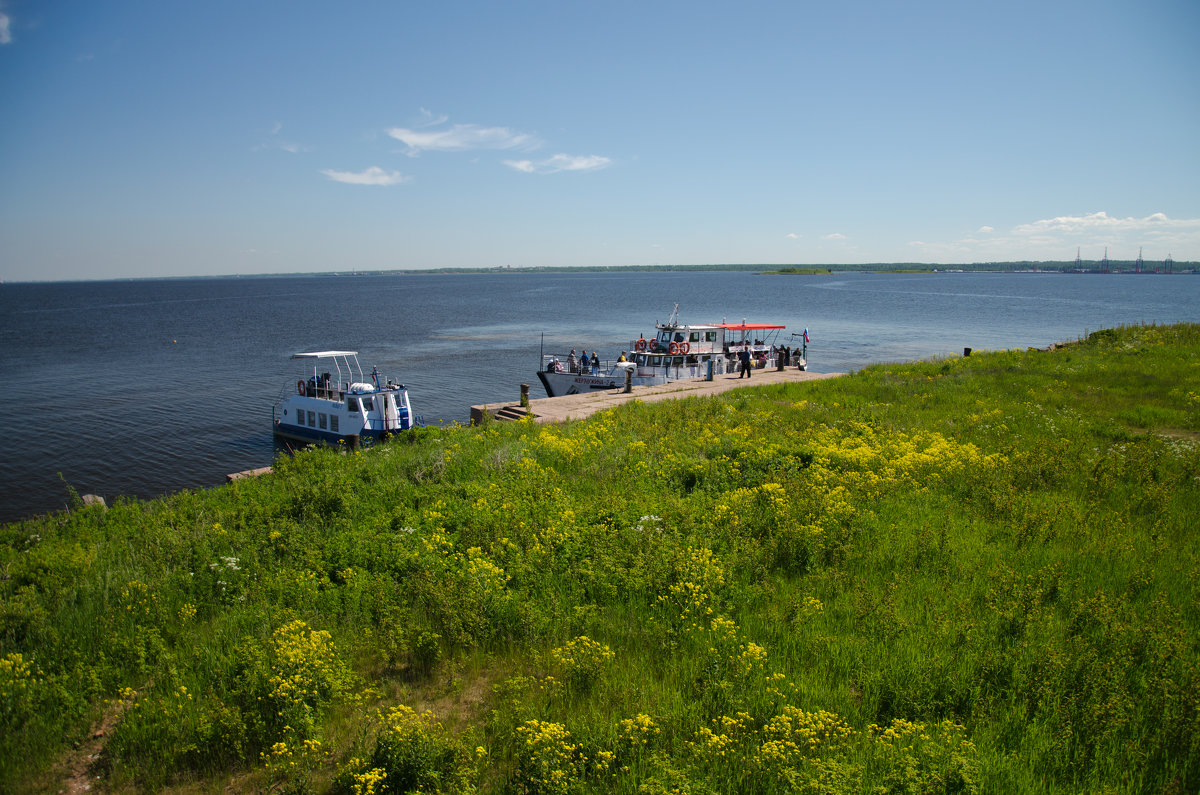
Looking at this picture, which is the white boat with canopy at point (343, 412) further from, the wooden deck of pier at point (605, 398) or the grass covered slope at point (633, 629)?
the grass covered slope at point (633, 629)

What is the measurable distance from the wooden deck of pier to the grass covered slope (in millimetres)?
9732

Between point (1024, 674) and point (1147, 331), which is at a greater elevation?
point (1147, 331)

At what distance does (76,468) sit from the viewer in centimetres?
2450

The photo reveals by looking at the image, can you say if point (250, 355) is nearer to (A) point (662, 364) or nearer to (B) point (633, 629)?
(A) point (662, 364)

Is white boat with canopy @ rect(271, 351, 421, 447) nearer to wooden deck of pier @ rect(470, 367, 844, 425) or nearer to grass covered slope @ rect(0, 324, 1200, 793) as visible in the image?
wooden deck of pier @ rect(470, 367, 844, 425)

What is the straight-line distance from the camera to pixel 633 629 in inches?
291

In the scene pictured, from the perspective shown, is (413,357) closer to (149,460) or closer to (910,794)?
(149,460)

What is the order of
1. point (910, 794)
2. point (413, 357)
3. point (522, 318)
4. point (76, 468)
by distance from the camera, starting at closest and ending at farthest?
point (910, 794)
point (76, 468)
point (413, 357)
point (522, 318)

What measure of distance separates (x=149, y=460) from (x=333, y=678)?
24.8m

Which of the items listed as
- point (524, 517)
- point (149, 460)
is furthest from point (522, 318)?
point (524, 517)

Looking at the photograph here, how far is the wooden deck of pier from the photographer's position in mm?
23200

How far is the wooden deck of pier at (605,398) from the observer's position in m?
23.2

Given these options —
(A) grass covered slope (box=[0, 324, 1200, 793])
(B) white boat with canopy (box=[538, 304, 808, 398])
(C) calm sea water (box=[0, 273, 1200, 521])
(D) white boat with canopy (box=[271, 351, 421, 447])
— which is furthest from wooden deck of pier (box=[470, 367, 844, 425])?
(A) grass covered slope (box=[0, 324, 1200, 793])

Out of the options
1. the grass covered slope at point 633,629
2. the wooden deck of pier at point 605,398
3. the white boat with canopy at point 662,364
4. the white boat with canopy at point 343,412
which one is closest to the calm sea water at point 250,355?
the white boat with canopy at point 343,412
